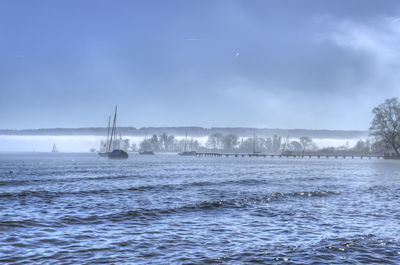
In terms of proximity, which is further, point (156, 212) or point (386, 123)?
point (386, 123)

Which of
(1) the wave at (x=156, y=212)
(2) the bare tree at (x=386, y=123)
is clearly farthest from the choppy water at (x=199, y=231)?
(2) the bare tree at (x=386, y=123)

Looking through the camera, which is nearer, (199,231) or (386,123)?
(199,231)

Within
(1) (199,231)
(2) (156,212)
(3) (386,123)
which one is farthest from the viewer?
(3) (386,123)

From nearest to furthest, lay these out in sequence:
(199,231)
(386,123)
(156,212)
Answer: (199,231) → (156,212) → (386,123)

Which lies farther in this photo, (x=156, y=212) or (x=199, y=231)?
(x=156, y=212)

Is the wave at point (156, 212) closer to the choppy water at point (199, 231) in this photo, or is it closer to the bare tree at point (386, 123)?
the choppy water at point (199, 231)

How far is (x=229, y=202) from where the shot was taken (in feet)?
83.1

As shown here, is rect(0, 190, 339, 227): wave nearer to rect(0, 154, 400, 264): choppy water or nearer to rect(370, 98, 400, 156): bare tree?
rect(0, 154, 400, 264): choppy water

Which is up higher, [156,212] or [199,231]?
[199,231]

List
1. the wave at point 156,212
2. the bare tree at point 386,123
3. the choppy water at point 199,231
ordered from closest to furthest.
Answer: the choppy water at point 199,231, the wave at point 156,212, the bare tree at point 386,123

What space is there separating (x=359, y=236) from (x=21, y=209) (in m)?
19.7

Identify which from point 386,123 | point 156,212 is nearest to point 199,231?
point 156,212

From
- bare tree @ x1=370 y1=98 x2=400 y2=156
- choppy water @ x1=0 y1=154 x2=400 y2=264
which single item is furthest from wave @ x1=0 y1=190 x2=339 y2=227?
bare tree @ x1=370 y1=98 x2=400 y2=156

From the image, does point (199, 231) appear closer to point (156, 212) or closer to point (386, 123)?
point (156, 212)
